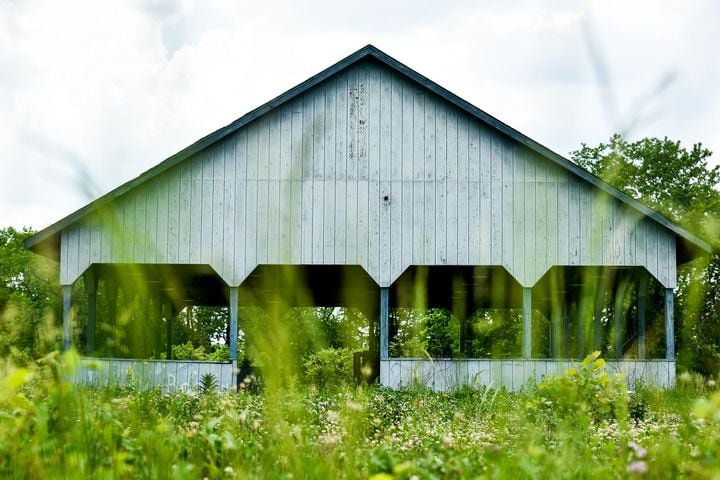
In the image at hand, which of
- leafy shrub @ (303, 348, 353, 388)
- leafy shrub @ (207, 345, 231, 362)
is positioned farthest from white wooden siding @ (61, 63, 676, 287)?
leafy shrub @ (207, 345, 231, 362)

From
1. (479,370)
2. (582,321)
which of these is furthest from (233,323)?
(582,321)

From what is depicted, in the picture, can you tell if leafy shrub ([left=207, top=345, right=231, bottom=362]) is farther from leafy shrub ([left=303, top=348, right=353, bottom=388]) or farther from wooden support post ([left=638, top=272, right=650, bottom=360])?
wooden support post ([left=638, top=272, right=650, bottom=360])

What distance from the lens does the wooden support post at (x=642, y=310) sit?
17.6 metres

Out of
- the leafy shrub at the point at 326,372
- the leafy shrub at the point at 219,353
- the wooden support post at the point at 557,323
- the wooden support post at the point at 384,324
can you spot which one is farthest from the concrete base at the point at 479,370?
the leafy shrub at the point at 219,353

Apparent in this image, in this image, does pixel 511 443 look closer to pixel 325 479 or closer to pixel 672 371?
pixel 325 479

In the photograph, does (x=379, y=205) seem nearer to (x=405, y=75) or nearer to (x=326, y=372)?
(x=405, y=75)

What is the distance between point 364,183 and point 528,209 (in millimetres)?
2899

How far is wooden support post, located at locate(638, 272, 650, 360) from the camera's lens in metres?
17.6

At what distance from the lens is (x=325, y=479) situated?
9.07 feet

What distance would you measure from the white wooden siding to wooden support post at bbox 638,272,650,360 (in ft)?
6.03

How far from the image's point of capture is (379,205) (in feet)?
51.8

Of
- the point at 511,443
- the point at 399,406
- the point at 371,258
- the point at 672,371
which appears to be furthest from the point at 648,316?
the point at 511,443

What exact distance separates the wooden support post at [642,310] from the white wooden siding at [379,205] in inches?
72.3

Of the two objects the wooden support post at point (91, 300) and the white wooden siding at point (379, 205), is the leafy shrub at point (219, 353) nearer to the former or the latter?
the wooden support post at point (91, 300)
